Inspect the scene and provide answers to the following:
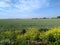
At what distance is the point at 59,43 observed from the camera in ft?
42.2

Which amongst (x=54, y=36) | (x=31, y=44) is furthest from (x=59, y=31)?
(x=31, y=44)

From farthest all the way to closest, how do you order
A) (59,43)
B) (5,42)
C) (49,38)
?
(49,38)
(5,42)
(59,43)

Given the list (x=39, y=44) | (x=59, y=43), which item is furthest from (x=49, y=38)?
(x=59, y=43)

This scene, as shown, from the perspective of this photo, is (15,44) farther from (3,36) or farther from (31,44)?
(3,36)

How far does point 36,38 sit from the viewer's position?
17859mm

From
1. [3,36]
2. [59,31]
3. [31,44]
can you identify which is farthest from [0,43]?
[59,31]

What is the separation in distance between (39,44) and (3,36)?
16.7 ft

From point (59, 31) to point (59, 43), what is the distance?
5.30 meters

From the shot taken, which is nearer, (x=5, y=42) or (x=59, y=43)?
(x=59, y=43)

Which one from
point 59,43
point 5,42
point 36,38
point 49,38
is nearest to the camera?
point 59,43

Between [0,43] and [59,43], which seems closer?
[59,43]

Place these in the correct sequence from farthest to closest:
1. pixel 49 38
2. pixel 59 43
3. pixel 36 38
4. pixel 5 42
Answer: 1. pixel 36 38
2. pixel 49 38
3. pixel 5 42
4. pixel 59 43

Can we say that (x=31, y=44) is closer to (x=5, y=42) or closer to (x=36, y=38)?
(x=5, y=42)

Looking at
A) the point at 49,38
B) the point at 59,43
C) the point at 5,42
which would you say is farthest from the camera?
the point at 49,38
